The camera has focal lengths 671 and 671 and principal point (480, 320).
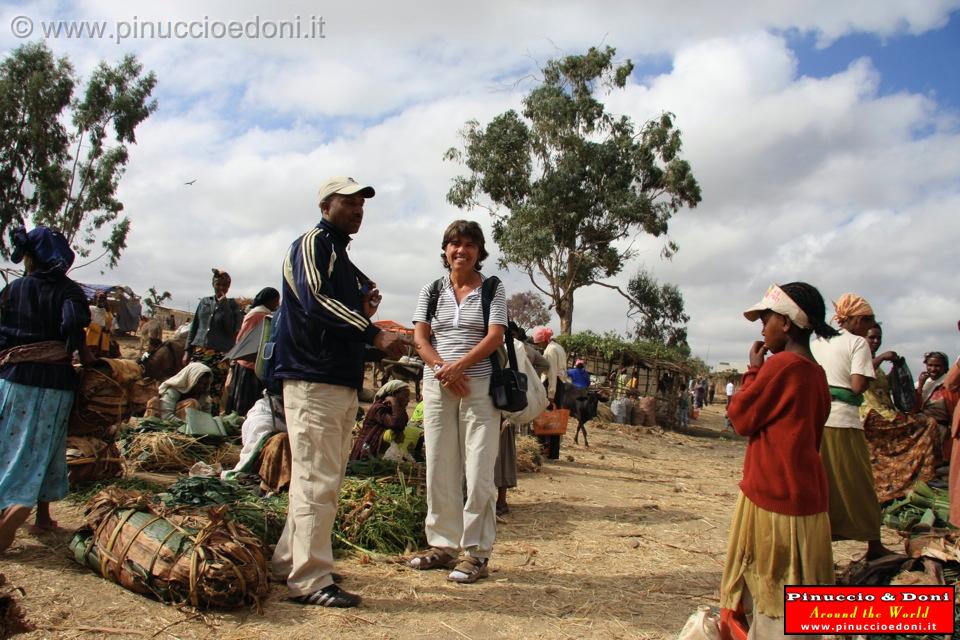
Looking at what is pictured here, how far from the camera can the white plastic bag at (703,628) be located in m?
2.67

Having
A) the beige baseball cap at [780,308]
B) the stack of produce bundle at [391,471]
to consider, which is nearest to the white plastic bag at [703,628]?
the beige baseball cap at [780,308]

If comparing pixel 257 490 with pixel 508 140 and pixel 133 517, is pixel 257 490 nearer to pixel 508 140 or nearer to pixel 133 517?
pixel 133 517

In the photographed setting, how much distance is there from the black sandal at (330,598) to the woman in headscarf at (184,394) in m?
4.52

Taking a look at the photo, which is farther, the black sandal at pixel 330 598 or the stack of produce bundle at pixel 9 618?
the black sandal at pixel 330 598

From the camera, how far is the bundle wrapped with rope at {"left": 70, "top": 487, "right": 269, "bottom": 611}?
3160mm

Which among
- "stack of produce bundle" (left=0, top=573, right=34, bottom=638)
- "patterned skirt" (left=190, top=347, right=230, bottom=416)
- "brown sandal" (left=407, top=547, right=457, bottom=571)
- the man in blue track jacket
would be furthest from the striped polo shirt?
"patterned skirt" (left=190, top=347, right=230, bottom=416)

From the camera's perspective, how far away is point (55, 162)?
26.8 meters

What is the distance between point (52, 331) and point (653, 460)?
32.0ft

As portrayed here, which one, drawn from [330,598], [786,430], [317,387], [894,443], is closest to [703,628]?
[786,430]

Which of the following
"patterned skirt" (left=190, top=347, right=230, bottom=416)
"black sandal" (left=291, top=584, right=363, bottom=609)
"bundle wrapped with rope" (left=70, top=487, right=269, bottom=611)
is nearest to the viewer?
"bundle wrapped with rope" (left=70, top=487, right=269, bottom=611)

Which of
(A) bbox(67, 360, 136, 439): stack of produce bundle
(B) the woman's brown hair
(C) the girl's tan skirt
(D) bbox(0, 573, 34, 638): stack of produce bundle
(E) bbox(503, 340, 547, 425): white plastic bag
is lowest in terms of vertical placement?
(D) bbox(0, 573, 34, 638): stack of produce bundle

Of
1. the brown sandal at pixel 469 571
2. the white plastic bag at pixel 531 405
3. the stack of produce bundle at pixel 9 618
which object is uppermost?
the white plastic bag at pixel 531 405

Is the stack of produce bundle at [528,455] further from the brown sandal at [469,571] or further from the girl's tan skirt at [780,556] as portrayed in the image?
the girl's tan skirt at [780,556]

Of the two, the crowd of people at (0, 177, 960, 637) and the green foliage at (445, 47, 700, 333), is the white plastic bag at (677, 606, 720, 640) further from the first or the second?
the green foliage at (445, 47, 700, 333)
